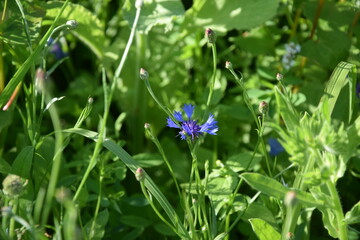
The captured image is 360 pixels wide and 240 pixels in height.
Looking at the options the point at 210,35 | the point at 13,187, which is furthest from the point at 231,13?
the point at 13,187

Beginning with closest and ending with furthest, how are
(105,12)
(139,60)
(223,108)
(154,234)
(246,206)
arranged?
(246,206) < (154,234) < (223,108) < (139,60) < (105,12)

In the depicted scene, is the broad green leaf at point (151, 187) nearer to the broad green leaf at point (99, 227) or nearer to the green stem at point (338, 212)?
the broad green leaf at point (99, 227)

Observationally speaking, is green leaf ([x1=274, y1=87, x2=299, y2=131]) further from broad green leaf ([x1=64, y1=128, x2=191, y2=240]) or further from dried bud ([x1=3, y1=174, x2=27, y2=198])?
dried bud ([x1=3, y1=174, x2=27, y2=198])

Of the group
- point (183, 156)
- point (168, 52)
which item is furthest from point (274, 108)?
point (168, 52)

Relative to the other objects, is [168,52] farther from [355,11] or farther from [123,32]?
[355,11]

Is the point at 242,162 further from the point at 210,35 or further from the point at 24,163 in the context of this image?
the point at 24,163

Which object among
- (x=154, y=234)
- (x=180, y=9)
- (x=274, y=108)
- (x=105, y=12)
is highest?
(x=180, y=9)
